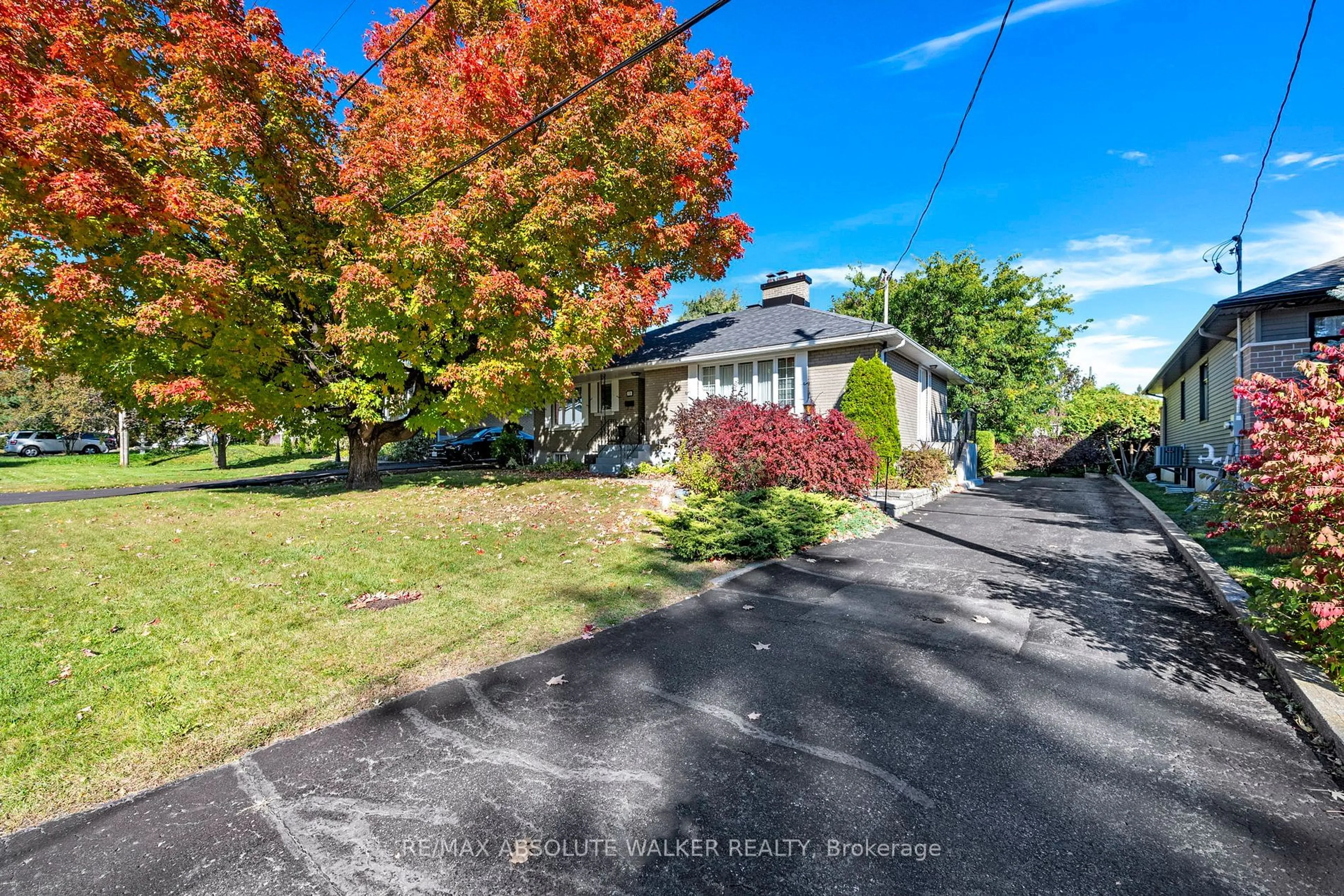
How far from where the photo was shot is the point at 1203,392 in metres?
16.9

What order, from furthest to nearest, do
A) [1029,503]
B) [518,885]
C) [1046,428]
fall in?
[1046,428] → [1029,503] → [518,885]

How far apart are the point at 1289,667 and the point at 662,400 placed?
15420 millimetres

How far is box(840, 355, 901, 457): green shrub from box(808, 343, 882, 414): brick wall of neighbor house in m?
1.06

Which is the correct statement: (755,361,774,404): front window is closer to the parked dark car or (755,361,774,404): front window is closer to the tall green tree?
the tall green tree

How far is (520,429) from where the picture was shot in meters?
23.6

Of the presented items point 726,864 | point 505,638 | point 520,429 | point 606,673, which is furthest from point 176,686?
point 520,429

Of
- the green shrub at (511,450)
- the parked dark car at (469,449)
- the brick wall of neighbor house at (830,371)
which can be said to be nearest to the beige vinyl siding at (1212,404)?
the brick wall of neighbor house at (830,371)

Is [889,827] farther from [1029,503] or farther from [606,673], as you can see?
[1029,503]

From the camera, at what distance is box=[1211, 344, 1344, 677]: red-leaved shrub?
3521 mm

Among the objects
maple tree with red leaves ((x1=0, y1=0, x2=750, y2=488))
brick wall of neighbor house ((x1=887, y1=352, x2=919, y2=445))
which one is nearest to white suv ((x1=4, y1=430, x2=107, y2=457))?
maple tree with red leaves ((x1=0, y1=0, x2=750, y2=488))

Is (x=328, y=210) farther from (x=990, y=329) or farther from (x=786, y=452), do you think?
(x=990, y=329)

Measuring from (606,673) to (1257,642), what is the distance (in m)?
5.02

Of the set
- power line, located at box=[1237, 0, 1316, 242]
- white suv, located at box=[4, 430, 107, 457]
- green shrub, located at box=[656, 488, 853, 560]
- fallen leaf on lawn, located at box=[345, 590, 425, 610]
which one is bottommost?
fallen leaf on lawn, located at box=[345, 590, 425, 610]

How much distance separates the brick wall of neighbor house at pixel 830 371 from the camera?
14.9 meters
